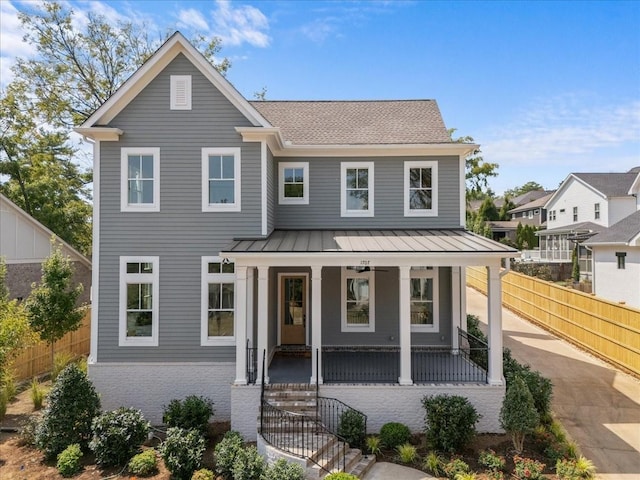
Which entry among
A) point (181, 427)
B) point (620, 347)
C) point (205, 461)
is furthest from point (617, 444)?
point (181, 427)

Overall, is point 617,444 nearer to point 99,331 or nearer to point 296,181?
point 296,181

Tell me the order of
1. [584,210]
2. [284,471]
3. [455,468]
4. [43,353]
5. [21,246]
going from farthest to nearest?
[584,210] < [21,246] < [43,353] < [455,468] < [284,471]

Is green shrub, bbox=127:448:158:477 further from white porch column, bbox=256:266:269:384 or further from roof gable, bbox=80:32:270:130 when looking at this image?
roof gable, bbox=80:32:270:130

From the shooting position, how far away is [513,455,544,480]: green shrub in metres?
7.25

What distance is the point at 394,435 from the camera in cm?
850

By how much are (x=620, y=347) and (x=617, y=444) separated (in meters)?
5.54

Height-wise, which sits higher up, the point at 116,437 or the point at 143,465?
the point at 116,437

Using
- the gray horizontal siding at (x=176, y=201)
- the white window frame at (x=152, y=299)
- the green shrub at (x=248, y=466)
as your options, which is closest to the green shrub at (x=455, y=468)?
the green shrub at (x=248, y=466)

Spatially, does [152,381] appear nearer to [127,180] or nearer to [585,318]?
[127,180]

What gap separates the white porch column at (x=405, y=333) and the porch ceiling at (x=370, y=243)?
79cm

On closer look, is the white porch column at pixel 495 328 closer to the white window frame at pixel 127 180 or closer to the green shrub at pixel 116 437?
the green shrub at pixel 116 437

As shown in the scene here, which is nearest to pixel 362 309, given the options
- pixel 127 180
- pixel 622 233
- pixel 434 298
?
pixel 434 298

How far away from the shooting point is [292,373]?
34.0 feet

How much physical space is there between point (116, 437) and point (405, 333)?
7.19m
